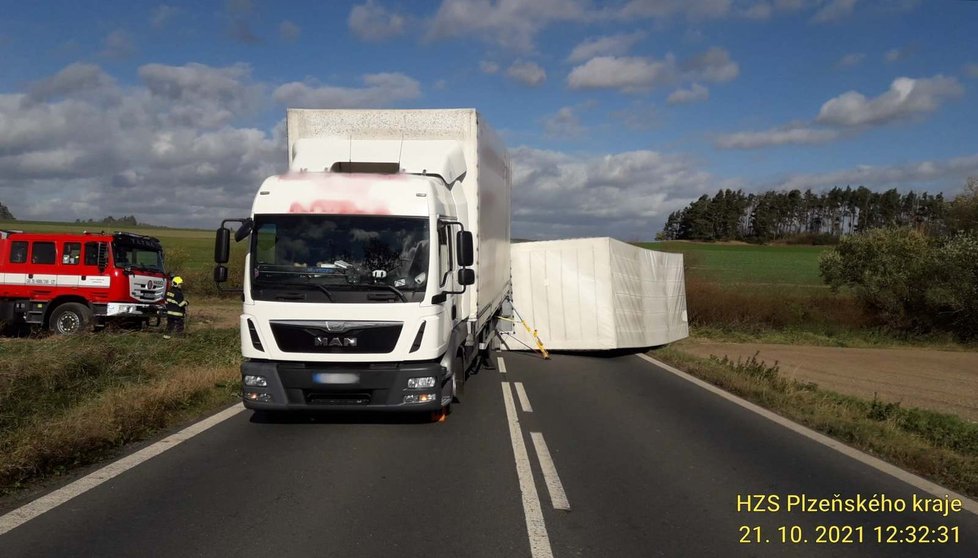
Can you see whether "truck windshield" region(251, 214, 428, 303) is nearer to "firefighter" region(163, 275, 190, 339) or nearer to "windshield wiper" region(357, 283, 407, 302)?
"windshield wiper" region(357, 283, 407, 302)

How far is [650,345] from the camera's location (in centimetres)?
1800

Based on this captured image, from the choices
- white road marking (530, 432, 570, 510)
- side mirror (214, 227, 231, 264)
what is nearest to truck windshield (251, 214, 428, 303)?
side mirror (214, 227, 231, 264)

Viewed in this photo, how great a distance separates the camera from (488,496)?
550 centimetres

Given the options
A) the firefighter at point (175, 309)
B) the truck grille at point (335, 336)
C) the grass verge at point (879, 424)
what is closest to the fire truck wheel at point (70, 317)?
the firefighter at point (175, 309)

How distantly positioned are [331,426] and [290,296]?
165 cm

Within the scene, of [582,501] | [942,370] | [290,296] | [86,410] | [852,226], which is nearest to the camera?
[582,501]

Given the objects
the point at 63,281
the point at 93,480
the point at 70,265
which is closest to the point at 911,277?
the point at 70,265

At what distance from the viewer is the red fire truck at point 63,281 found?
17422 millimetres

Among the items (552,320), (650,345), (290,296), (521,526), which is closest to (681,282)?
(650,345)

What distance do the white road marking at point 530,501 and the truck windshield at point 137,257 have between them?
1352cm

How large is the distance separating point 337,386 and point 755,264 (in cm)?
5373

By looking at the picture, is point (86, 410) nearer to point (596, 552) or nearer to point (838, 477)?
point (596, 552)

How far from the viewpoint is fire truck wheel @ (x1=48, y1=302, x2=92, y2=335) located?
1741 cm

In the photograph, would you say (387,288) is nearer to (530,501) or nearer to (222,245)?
(222,245)
